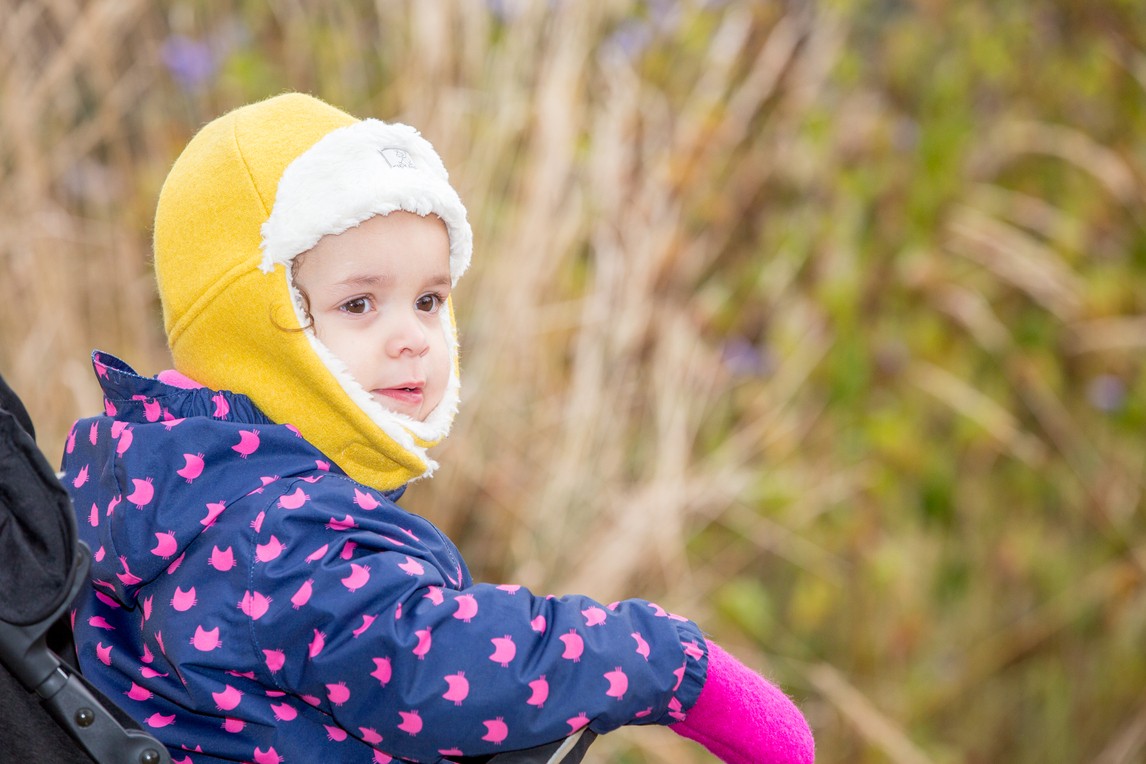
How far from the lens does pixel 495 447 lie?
9.64 feet

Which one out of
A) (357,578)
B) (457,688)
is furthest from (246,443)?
(457,688)

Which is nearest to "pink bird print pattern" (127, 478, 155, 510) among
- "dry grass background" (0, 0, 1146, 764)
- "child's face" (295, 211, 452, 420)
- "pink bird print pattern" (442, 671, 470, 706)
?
"child's face" (295, 211, 452, 420)

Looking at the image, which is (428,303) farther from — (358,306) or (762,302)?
(762,302)

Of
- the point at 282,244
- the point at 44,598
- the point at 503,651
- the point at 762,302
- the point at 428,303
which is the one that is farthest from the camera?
the point at 762,302

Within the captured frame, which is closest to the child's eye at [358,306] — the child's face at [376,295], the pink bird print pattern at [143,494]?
the child's face at [376,295]

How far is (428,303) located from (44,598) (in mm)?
514

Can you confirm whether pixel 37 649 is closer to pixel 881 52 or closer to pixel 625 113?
pixel 625 113

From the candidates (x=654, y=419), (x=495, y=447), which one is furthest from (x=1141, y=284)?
(x=495, y=447)

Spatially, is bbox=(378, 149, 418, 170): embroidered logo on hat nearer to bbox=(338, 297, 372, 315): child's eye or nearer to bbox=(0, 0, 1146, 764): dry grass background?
bbox=(338, 297, 372, 315): child's eye

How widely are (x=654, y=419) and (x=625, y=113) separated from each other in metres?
0.69

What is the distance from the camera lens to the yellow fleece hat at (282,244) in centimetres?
145

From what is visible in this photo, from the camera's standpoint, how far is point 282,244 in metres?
1.45

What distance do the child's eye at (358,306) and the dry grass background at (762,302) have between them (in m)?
1.38

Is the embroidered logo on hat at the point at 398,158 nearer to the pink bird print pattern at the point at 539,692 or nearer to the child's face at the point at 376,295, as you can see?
the child's face at the point at 376,295
